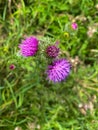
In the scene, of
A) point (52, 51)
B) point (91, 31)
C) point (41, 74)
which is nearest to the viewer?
point (52, 51)

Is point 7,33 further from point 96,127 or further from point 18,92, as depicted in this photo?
point 96,127

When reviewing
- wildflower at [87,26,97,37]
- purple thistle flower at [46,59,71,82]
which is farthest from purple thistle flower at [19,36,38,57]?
wildflower at [87,26,97,37]

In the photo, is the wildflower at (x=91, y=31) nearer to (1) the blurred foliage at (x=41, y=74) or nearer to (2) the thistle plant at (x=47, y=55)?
(1) the blurred foliage at (x=41, y=74)

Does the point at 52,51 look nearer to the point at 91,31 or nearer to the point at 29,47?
the point at 29,47

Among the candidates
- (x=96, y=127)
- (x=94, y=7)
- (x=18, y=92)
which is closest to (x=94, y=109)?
(x=96, y=127)

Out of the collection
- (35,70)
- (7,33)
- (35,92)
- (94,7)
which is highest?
(94,7)

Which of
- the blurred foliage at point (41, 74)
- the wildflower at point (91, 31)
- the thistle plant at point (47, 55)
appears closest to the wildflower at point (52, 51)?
the thistle plant at point (47, 55)

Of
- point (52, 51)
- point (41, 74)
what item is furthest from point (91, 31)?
point (52, 51)
